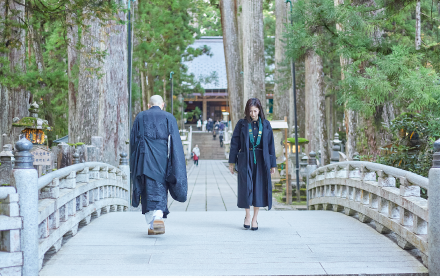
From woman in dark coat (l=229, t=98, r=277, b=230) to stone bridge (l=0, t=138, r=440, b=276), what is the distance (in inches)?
13.8

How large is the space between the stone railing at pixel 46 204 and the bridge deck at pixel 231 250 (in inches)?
7.7

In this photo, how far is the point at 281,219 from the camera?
6.61m

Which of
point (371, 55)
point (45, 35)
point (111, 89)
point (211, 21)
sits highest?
point (211, 21)

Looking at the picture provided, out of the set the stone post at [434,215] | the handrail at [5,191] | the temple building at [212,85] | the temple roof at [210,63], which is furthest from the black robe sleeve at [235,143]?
the temple roof at [210,63]

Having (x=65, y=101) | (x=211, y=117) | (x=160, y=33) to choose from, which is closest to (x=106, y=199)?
(x=65, y=101)

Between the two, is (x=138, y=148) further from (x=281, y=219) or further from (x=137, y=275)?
(x=281, y=219)

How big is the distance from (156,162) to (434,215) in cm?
288

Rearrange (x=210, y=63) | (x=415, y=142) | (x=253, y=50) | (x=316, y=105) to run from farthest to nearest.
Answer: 1. (x=210, y=63)
2. (x=316, y=105)
3. (x=253, y=50)
4. (x=415, y=142)

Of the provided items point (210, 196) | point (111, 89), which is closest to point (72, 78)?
point (111, 89)

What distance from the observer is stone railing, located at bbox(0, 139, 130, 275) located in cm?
349

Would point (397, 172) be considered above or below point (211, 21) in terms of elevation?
below

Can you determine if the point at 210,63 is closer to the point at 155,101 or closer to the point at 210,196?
the point at 210,196

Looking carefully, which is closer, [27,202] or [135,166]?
[27,202]

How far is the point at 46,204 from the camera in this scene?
4.16 m
